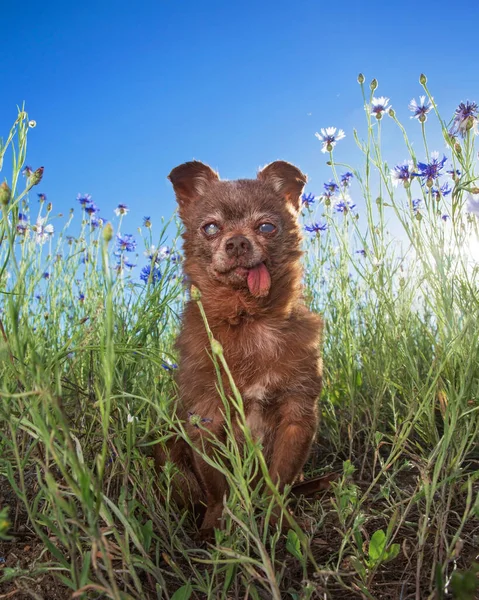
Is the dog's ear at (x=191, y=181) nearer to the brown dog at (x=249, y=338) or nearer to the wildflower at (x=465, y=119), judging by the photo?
the brown dog at (x=249, y=338)

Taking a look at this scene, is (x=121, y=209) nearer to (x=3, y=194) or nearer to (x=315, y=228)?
(x=315, y=228)

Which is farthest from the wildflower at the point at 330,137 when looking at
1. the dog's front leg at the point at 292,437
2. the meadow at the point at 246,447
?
the dog's front leg at the point at 292,437

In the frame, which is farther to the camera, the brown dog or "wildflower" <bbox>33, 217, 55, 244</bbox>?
"wildflower" <bbox>33, 217, 55, 244</bbox>

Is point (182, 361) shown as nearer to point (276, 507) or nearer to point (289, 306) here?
point (289, 306)

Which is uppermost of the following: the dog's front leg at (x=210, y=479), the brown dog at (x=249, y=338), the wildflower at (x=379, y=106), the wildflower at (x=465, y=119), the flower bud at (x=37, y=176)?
the wildflower at (x=379, y=106)

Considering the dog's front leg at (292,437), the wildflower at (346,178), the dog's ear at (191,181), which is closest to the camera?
the dog's front leg at (292,437)

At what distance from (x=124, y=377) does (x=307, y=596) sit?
139 cm

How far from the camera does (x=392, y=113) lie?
3.02 metres

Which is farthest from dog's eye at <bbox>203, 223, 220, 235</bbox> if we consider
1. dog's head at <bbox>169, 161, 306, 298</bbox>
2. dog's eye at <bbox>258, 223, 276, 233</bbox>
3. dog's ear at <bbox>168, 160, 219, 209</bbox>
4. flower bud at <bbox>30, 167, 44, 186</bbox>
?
flower bud at <bbox>30, 167, 44, 186</bbox>

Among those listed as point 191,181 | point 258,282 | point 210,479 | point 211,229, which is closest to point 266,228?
point 211,229

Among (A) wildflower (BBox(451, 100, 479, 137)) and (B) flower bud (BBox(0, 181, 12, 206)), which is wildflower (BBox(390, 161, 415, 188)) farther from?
(B) flower bud (BBox(0, 181, 12, 206))

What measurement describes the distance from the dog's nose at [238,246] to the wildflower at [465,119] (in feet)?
3.88

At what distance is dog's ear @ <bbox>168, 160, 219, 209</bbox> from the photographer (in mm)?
3462

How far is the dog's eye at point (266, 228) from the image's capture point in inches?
122
